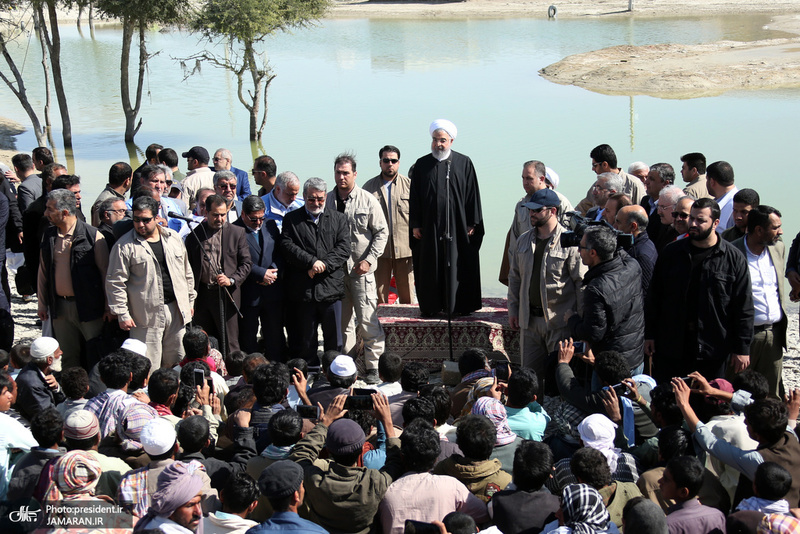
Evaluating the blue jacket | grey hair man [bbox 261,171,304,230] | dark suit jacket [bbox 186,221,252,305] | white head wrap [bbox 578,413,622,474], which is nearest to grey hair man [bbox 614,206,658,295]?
white head wrap [bbox 578,413,622,474]

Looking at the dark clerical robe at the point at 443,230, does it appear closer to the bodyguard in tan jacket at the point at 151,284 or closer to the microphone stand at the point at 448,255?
the microphone stand at the point at 448,255

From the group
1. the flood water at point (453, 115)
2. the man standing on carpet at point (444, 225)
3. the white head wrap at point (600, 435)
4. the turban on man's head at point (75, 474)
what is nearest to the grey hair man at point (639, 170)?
the man standing on carpet at point (444, 225)

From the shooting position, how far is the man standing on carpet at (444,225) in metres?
7.26

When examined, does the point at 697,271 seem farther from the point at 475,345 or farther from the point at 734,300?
the point at 475,345

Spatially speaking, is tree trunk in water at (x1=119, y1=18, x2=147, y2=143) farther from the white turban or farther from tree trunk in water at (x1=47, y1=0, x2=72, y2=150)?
the white turban

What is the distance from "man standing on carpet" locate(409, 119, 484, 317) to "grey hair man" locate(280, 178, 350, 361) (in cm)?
85

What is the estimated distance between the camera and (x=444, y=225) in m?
7.28

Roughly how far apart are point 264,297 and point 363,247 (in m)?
0.95

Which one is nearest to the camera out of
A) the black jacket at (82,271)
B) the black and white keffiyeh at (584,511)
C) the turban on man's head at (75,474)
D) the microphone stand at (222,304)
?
the black and white keffiyeh at (584,511)

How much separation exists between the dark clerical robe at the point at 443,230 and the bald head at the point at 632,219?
5.48 ft

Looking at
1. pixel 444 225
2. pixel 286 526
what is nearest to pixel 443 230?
pixel 444 225

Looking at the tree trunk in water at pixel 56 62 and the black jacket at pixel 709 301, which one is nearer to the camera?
the black jacket at pixel 709 301

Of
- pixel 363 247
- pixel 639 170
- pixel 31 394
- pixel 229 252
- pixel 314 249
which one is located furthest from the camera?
pixel 639 170

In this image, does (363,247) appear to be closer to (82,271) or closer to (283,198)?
(283,198)
